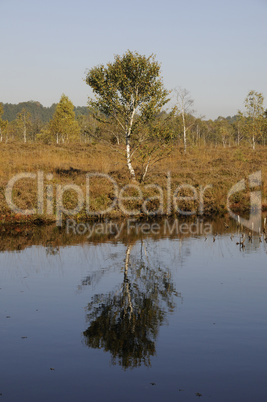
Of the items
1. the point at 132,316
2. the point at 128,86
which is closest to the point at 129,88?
the point at 128,86

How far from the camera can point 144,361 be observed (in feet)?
26.9

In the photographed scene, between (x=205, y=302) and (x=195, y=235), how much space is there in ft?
33.8

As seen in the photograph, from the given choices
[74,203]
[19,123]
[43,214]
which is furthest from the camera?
[19,123]

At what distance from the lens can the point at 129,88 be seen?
3294 cm

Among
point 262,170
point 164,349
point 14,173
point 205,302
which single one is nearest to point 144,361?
point 164,349

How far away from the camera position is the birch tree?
32.5 m

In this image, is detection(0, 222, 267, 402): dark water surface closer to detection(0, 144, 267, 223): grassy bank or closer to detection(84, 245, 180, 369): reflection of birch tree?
detection(84, 245, 180, 369): reflection of birch tree

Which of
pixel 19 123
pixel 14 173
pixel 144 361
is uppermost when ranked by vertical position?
pixel 19 123

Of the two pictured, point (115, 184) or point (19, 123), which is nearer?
point (115, 184)

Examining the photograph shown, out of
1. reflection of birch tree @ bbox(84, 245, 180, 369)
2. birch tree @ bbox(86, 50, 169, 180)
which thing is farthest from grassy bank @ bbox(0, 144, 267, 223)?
reflection of birch tree @ bbox(84, 245, 180, 369)

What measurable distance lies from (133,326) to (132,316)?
659 millimetres

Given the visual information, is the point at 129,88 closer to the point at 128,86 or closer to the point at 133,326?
the point at 128,86

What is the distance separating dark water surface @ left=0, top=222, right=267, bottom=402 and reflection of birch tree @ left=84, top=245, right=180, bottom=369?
24 mm

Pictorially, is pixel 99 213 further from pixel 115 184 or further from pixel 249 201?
pixel 249 201
